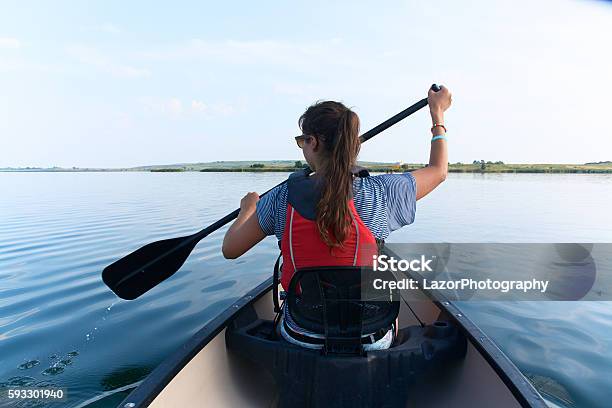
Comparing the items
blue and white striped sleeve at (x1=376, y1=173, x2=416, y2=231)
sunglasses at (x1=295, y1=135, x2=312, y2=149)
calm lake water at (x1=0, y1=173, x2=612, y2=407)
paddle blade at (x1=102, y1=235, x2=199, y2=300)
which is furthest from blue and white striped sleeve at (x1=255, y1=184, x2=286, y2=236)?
calm lake water at (x1=0, y1=173, x2=612, y2=407)

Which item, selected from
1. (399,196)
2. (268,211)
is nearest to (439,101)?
(399,196)

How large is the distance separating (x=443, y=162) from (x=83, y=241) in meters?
9.01

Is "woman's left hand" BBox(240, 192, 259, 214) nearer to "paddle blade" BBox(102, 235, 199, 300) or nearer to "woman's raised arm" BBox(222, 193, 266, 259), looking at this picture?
"woman's raised arm" BBox(222, 193, 266, 259)

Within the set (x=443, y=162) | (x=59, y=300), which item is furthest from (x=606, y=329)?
(x=59, y=300)

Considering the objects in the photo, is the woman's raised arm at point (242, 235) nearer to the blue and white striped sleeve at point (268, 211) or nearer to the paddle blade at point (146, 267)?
the blue and white striped sleeve at point (268, 211)

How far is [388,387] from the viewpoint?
2.01 meters

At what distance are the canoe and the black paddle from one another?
747 millimetres

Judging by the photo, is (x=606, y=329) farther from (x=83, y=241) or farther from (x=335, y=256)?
(x=83, y=241)

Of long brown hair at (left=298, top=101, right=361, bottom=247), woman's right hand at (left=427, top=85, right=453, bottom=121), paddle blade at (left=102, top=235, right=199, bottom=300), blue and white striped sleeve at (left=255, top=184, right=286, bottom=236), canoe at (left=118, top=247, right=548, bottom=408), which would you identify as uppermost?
woman's right hand at (left=427, top=85, right=453, bottom=121)

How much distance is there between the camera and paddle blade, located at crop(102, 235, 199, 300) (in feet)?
11.3

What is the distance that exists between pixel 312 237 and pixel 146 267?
2.11 meters

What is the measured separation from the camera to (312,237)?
1.92 metres

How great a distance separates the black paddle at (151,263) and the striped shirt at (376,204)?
1.48m

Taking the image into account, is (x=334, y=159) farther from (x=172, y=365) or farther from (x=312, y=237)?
(x=172, y=365)
